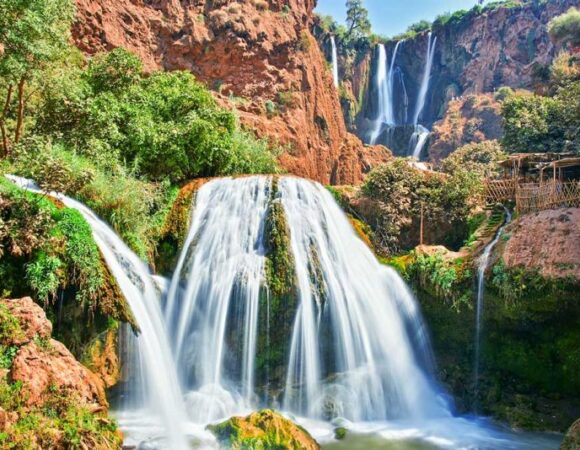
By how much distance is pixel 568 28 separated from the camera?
31.3m

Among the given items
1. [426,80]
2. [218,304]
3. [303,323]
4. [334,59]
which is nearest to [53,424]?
[218,304]

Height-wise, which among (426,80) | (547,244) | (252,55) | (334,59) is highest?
(426,80)

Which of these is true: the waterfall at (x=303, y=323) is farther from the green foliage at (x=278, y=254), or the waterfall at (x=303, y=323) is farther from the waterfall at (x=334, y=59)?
the waterfall at (x=334, y=59)

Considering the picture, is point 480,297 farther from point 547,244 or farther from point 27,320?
point 27,320

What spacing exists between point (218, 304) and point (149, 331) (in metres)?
2.39

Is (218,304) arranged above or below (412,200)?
below

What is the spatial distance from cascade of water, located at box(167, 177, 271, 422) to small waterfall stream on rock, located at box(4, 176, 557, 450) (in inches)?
1.1

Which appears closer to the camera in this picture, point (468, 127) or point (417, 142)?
point (468, 127)

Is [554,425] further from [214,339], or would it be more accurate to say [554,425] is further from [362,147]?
[362,147]

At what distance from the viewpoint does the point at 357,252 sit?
14.9 meters

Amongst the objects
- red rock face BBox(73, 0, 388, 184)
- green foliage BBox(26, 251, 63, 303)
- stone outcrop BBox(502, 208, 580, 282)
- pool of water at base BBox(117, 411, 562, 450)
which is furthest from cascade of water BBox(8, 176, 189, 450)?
red rock face BBox(73, 0, 388, 184)

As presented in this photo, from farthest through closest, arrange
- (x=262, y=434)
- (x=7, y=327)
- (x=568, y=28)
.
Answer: (x=568, y=28)
(x=262, y=434)
(x=7, y=327)

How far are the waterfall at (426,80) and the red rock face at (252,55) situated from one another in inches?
659

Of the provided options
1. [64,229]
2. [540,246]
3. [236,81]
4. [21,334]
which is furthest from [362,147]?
[21,334]
